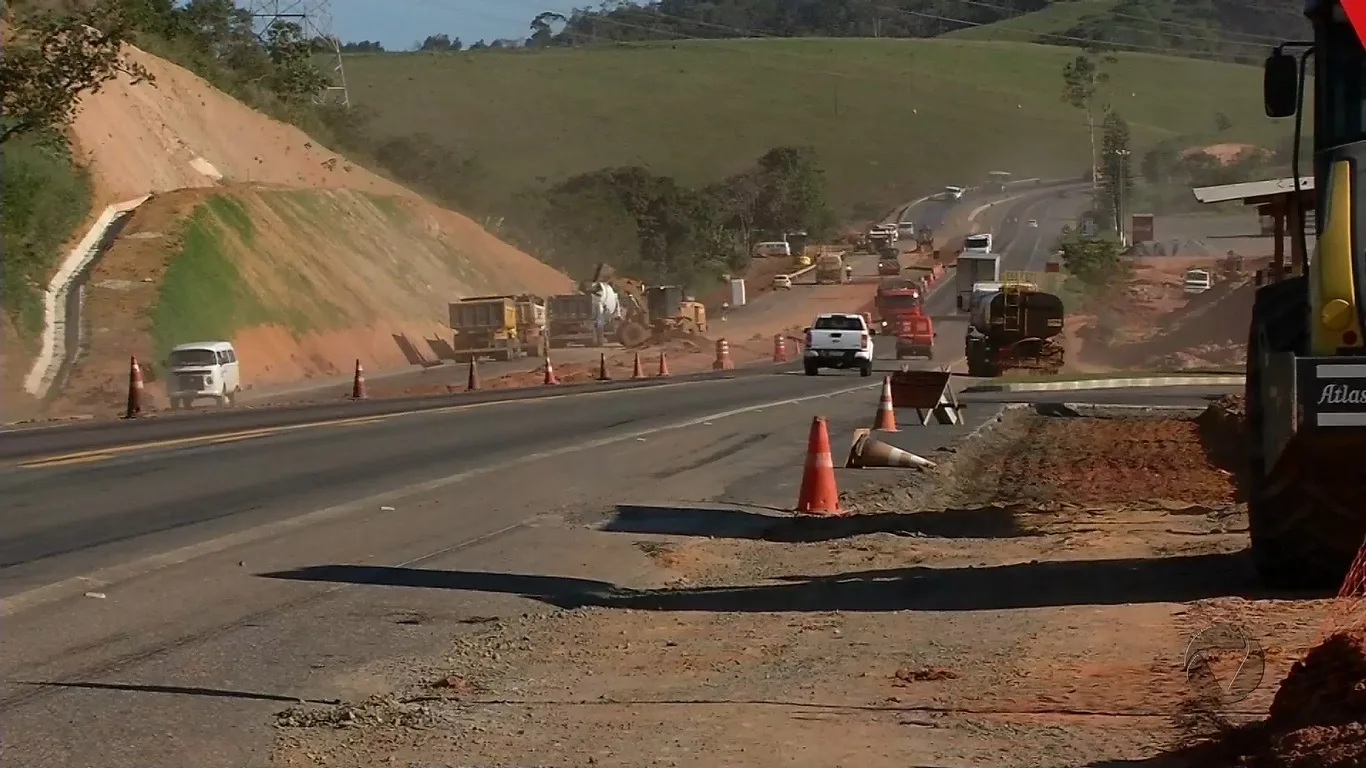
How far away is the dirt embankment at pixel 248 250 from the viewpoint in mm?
47188

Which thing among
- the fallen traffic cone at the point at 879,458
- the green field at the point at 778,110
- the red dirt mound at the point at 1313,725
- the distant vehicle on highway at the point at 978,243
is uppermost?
the green field at the point at 778,110

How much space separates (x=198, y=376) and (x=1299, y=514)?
32857 mm

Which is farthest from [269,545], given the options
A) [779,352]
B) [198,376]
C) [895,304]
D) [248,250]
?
[895,304]

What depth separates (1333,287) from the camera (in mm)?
9758

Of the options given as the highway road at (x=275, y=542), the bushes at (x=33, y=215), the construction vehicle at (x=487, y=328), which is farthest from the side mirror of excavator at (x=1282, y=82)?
the construction vehicle at (x=487, y=328)

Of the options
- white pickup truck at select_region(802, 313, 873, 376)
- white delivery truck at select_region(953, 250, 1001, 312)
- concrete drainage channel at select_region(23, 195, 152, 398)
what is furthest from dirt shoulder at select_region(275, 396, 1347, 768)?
white delivery truck at select_region(953, 250, 1001, 312)

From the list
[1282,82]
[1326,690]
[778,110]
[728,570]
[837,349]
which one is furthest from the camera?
[778,110]

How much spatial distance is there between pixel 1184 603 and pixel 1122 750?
375 centimetres

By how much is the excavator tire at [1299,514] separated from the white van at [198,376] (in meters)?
32.5

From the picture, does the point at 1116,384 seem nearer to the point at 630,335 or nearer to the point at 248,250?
the point at 248,250

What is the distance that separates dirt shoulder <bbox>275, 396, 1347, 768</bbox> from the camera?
7406mm

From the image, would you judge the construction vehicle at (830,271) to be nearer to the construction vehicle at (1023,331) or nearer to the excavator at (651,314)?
the excavator at (651,314)

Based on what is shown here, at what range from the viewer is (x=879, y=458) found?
71.7 ft

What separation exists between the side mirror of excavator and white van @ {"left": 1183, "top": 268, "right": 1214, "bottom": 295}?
232ft
